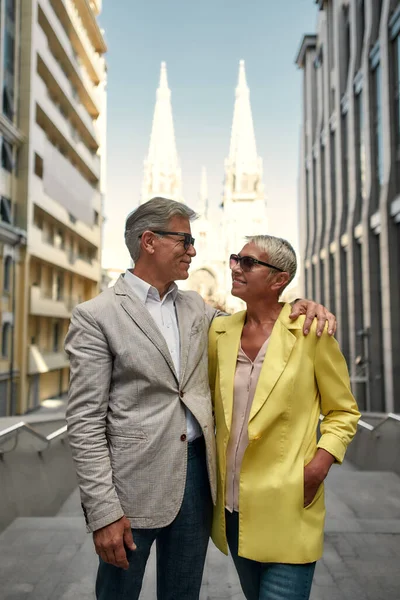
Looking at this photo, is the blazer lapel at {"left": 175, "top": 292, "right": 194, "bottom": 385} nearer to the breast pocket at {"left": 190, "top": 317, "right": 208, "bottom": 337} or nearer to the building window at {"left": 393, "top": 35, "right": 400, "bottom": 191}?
the breast pocket at {"left": 190, "top": 317, "right": 208, "bottom": 337}

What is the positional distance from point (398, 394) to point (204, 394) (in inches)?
664

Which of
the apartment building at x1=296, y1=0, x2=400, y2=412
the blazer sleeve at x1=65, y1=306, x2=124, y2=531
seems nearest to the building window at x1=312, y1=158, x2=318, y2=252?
the apartment building at x1=296, y1=0, x2=400, y2=412

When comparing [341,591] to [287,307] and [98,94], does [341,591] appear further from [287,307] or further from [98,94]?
[98,94]

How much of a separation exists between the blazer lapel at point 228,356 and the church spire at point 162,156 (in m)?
82.9

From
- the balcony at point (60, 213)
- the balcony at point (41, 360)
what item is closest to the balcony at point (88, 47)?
the balcony at point (60, 213)

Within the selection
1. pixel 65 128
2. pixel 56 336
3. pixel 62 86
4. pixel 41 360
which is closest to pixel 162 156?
pixel 65 128

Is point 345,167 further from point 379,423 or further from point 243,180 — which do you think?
point 243,180

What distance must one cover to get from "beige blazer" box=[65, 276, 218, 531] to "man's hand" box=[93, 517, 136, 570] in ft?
0.22

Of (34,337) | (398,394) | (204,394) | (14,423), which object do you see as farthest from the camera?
(34,337)

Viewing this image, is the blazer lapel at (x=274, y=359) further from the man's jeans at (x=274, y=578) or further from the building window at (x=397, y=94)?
the building window at (x=397, y=94)

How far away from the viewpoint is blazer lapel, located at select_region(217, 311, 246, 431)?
2.58 meters

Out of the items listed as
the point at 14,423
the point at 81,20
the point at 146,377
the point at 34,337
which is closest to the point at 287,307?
the point at 146,377

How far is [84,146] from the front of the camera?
31781 mm

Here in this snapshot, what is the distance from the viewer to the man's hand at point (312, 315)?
2.51 meters
